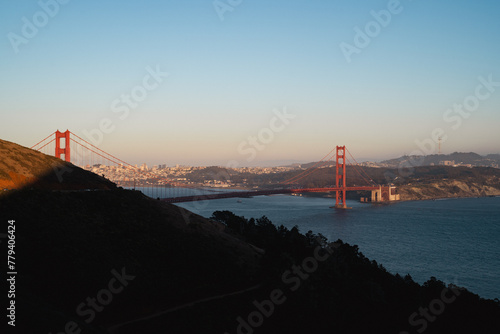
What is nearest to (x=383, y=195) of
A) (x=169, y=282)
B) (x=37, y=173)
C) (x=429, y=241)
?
(x=429, y=241)

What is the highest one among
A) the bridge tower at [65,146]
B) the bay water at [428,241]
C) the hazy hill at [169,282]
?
the bridge tower at [65,146]

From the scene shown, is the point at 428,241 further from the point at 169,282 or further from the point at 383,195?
the point at 383,195

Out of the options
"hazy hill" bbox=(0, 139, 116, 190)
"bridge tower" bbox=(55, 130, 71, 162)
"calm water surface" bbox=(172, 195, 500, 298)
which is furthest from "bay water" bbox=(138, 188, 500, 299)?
"bridge tower" bbox=(55, 130, 71, 162)

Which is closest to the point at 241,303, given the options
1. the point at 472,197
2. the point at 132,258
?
the point at 132,258

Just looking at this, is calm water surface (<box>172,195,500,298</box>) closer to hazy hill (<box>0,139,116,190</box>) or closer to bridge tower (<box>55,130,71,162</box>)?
hazy hill (<box>0,139,116,190</box>)

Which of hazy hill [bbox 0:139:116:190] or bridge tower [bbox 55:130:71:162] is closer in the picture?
hazy hill [bbox 0:139:116:190]

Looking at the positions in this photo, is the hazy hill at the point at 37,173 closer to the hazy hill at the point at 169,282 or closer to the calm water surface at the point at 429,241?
the hazy hill at the point at 169,282

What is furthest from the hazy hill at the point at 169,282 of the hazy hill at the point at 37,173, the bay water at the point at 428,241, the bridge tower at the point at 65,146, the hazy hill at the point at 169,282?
the bridge tower at the point at 65,146

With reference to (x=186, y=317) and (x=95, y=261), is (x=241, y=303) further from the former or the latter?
(x=95, y=261)
